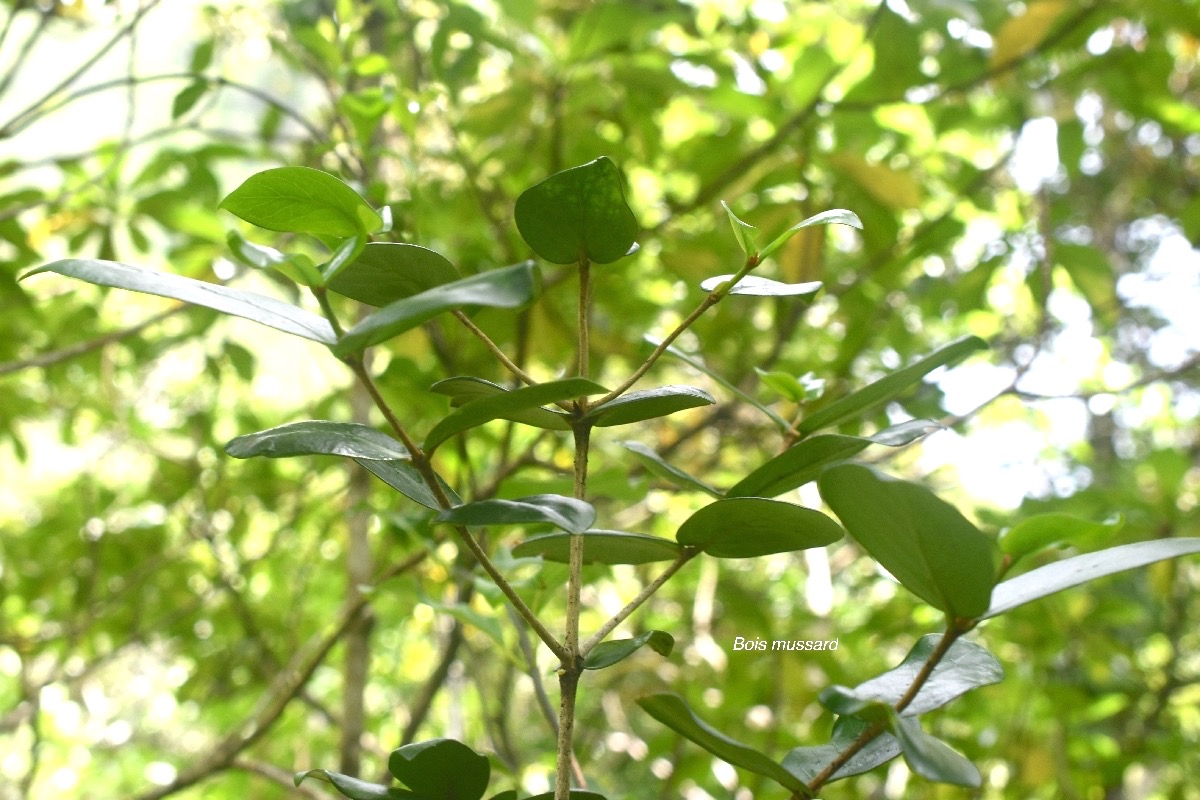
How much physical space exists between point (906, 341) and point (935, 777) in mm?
900

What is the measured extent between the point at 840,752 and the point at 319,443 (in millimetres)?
197

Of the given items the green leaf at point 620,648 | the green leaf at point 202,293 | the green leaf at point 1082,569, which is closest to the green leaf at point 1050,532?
the green leaf at point 1082,569

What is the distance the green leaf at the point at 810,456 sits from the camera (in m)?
0.30

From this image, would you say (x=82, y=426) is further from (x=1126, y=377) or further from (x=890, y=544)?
(x=1126, y=377)

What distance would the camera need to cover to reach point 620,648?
30 cm

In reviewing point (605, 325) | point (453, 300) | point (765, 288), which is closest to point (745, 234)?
point (765, 288)

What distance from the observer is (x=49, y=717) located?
1811 mm

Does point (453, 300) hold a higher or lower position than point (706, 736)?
higher

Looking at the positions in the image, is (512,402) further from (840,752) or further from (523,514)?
(840,752)

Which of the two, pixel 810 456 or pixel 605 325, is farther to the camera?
pixel 605 325

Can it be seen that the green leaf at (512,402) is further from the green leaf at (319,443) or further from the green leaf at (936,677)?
the green leaf at (936,677)

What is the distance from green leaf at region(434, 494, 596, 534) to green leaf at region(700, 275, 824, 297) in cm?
9

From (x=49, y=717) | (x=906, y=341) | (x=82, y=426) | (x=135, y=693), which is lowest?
(x=135, y=693)

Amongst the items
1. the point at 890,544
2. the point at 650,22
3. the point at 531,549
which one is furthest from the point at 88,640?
the point at 890,544
